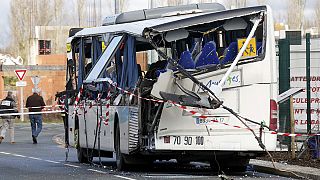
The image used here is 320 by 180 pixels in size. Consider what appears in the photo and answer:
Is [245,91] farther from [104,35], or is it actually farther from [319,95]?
[319,95]

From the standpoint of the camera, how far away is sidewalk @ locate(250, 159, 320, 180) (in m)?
17.4

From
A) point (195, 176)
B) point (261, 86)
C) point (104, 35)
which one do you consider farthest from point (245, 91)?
point (104, 35)

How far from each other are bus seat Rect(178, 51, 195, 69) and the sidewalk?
2737 millimetres

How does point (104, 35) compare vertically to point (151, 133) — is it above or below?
above

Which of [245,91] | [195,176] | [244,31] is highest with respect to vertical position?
[244,31]

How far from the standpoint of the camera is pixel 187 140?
17547 mm

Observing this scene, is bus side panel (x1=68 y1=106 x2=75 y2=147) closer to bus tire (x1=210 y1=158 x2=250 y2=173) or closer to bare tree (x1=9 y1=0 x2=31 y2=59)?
bus tire (x1=210 y1=158 x2=250 y2=173)

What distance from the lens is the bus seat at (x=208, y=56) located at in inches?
680

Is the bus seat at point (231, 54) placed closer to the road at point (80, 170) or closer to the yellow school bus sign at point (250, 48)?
the yellow school bus sign at point (250, 48)

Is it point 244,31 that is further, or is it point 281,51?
point 281,51

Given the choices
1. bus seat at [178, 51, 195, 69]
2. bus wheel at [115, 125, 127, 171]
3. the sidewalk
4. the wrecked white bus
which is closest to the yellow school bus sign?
the wrecked white bus

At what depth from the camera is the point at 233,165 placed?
64.4 feet

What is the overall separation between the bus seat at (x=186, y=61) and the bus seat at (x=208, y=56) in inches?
4.7

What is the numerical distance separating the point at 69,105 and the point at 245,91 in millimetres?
7485
